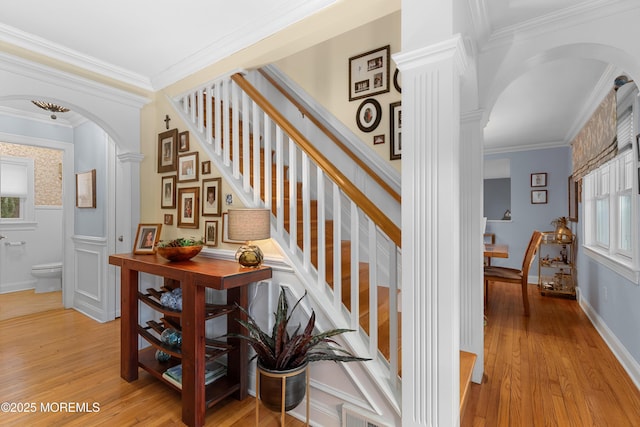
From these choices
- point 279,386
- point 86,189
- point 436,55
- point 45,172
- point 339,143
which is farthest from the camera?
point 45,172

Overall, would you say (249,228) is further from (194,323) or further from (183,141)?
(183,141)

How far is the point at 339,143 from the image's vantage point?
2799mm

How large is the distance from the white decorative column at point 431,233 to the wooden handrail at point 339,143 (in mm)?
1029

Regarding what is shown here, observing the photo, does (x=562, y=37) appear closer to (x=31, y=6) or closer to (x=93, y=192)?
(x=31, y=6)

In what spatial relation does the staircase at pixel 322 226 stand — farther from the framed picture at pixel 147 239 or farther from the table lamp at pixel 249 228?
the framed picture at pixel 147 239

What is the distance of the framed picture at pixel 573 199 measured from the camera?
15.0ft

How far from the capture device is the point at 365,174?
8.90 feet

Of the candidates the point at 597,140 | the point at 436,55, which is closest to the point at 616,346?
the point at 597,140

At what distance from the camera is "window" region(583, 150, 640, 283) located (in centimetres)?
258

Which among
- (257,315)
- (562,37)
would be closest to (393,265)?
(257,315)

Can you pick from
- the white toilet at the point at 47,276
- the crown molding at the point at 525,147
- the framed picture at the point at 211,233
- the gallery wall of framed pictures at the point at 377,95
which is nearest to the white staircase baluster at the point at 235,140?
the framed picture at the point at 211,233

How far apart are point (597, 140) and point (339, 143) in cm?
283

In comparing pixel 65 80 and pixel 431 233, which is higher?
pixel 65 80

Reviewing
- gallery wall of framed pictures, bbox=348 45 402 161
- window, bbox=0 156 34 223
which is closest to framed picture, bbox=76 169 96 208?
window, bbox=0 156 34 223
